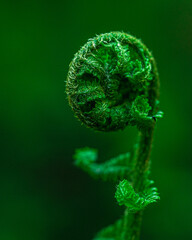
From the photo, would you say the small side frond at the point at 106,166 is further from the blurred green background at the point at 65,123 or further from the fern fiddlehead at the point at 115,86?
the blurred green background at the point at 65,123

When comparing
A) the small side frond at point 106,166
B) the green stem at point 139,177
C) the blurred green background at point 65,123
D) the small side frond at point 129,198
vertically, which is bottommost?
the small side frond at point 129,198

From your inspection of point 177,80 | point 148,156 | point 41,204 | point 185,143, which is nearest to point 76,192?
point 41,204

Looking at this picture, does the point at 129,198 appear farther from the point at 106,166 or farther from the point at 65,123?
the point at 65,123

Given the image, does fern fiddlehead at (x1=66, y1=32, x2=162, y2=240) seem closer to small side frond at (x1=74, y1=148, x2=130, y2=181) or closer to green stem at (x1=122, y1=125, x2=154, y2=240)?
green stem at (x1=122, y1=125, x2=154, y2=240)

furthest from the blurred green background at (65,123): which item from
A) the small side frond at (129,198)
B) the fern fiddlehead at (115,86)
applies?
the small side frond at (129,198)

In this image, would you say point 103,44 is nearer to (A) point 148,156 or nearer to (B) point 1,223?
(A) point 148,156

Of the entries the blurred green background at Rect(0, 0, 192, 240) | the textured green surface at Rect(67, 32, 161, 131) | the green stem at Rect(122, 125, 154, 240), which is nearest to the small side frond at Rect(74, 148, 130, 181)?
the green stem at Rect(122, 125, 154, 240)
